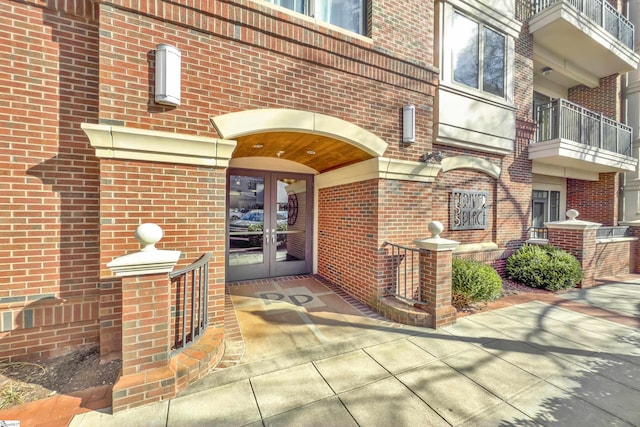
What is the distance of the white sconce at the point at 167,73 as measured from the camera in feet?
9.19

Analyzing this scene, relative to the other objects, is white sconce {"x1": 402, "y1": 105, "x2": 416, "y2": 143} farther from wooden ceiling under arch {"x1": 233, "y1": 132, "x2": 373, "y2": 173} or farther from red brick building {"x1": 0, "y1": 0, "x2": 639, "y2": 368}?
wooden ceiling under arch {"x1": 233, "y1": 132, "x2": 373, "y2": 173}

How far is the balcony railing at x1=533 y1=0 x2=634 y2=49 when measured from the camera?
7.41 metres

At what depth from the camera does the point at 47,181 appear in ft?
9.10

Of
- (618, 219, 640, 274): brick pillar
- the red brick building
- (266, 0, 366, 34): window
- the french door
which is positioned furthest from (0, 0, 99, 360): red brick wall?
(618, 219, 640, 274): brick pillar

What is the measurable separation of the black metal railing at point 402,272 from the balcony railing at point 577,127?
20.3 feet

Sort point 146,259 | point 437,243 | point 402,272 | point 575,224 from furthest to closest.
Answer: point 575,224, point 402,272, point 437,243, point 146,259

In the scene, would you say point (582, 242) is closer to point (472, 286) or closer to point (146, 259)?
point (472, 286)

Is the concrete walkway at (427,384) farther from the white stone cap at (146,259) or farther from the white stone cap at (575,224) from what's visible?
the white stone cap at (575,224)

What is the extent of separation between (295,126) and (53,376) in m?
3.81

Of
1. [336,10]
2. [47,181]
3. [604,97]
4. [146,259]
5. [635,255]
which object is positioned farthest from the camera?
[604,97]

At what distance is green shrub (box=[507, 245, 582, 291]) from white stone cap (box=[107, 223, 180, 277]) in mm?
7392

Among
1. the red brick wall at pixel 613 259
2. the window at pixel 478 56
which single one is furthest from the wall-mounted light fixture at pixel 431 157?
the red brick wall at pixel 613 259

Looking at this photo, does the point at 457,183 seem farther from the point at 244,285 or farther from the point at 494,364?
the point at 244,285

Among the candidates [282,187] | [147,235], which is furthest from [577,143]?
[147,235]
